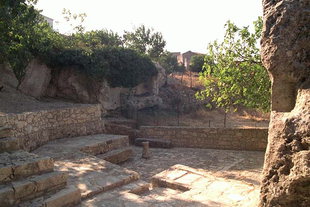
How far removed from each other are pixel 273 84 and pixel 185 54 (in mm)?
43171

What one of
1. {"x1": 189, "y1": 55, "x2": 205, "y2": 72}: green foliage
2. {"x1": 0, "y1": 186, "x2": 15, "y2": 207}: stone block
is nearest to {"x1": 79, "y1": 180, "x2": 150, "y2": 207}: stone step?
{"x1": 0, "y1": 186, "x2": 15, "y2": 207}: stone block

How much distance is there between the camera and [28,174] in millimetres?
4098

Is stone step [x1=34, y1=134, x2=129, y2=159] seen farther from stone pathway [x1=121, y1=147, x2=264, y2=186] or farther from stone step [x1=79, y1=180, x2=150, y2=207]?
stone step [x1=79, y1=180, x2=150, y2=207]

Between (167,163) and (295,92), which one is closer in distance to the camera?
(295,92)

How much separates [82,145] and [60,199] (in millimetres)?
4746

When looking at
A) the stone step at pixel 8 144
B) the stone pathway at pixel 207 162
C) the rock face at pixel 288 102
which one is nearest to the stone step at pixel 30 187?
the stone step at pixel 8 144

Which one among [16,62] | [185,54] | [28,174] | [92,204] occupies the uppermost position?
[185,54]

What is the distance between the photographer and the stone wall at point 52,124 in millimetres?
7958

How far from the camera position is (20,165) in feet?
13.1

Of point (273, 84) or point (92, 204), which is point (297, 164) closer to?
point (273, 84)

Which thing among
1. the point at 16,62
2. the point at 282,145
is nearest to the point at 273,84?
the point at 282,145

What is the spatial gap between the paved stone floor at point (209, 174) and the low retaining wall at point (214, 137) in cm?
43

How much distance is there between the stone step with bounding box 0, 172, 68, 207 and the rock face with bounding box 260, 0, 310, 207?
3.15 metres

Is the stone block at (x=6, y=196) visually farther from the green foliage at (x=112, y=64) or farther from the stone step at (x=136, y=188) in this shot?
the green foliage at (x=112, y=64)
